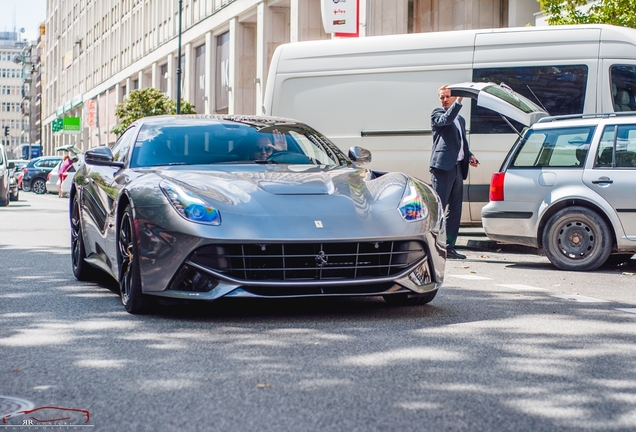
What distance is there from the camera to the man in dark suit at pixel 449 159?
36.3 feet

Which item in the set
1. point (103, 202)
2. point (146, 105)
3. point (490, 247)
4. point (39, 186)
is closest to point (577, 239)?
point (490, 247)

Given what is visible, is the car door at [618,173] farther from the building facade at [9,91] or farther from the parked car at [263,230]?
the building facade at [9,91]

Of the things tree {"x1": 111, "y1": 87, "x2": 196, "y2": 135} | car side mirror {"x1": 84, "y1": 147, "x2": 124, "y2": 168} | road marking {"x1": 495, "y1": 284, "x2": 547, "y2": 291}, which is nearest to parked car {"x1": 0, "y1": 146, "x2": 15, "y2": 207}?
car side mirror {"x1": 84, "y1": 147, "x2": 124, "y2": 168}

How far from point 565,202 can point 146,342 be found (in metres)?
6.11

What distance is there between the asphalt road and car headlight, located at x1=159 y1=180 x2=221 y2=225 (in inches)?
24.5

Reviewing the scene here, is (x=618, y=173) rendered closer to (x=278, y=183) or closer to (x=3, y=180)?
(x=278, y=183)

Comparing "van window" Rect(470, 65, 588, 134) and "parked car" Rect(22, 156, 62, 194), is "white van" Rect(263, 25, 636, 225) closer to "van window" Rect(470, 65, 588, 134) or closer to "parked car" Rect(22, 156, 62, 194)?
"van window" Rect(470, 65, 588, 134)

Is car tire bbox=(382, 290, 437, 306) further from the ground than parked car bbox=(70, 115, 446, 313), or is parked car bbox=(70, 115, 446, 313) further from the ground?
parked car bbox=(70, 115, 446, 313)

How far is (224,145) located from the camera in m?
7.27

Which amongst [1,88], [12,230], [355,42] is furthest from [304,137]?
[1,88]

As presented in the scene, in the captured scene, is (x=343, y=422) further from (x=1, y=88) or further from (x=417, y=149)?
(x=1, y=88)

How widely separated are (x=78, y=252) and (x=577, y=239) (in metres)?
4.93

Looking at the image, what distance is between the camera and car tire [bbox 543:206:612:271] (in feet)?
33.4

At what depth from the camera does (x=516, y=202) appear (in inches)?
422
